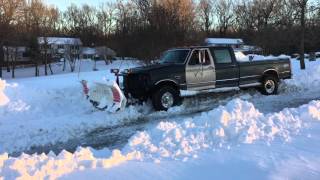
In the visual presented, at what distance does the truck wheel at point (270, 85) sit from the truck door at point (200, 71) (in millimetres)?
2415

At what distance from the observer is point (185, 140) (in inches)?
331

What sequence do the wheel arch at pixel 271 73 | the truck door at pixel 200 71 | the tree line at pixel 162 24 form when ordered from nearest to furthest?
1. the truck door at pixel 200 71
2. the wheel arch at pixel 271 73
3. the tree line at pixel 162 24

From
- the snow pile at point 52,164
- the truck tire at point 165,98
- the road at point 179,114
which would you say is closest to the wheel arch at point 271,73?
the road at point 179,114

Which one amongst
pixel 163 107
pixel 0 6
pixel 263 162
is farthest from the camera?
pixel 0 6

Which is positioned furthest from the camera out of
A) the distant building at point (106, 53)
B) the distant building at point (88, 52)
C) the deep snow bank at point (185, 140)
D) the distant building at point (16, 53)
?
the distant building at point (88, 52)

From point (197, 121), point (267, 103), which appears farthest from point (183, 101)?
point (197, 121)

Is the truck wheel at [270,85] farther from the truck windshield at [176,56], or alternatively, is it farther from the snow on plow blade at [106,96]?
the snow on plow blade at [106,96]

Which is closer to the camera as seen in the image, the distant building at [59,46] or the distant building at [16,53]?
the distant building at [16,53]

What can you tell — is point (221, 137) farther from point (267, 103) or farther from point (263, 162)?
point (267, 103)

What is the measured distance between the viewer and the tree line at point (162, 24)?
104 feet

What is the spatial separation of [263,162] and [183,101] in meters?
8.50

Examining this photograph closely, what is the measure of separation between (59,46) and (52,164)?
3585 inches

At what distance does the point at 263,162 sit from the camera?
7379 millimetres

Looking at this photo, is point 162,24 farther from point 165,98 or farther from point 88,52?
point 88,52
